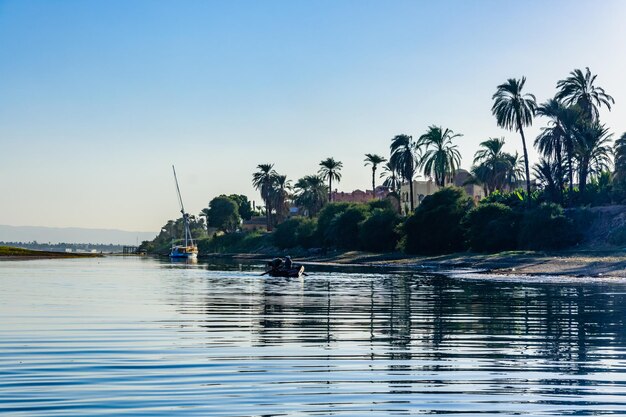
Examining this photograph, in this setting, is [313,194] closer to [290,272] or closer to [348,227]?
[348,227]

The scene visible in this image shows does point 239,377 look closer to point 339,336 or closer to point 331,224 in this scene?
point 339,336

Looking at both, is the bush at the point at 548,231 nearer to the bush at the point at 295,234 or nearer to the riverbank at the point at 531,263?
the riverbank at the point at 531,263

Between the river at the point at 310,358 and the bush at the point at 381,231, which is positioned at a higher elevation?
the bush at the point at 381,231

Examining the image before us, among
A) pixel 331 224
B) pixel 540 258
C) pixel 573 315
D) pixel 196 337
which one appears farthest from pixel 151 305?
pixel 331 224

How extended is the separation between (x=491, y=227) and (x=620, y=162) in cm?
1671

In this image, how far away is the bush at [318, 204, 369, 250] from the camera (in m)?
133

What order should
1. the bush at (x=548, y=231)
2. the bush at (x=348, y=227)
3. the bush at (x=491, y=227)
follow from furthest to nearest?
the bush at (x=348, y=227) → the bush at (x=491, y=227) → the bush at (x=548, y=231)

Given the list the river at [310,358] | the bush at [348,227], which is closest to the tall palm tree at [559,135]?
the bush at [348,227]

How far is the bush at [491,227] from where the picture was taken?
9594cm

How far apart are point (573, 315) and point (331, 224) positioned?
10547 cm

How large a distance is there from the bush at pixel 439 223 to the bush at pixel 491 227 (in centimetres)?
275

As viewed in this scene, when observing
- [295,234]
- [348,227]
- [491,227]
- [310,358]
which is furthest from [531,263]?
[295,234]

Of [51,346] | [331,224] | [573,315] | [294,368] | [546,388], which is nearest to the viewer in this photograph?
[546,388]

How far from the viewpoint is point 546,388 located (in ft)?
51.3
